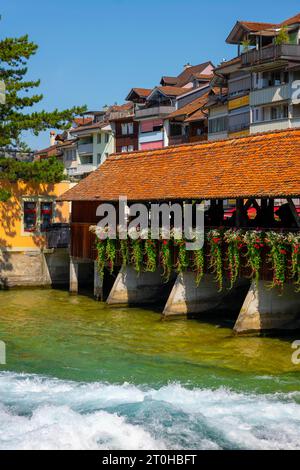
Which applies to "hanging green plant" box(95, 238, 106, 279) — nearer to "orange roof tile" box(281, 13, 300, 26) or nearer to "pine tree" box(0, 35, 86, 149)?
"pine tree" box(0, 35, 86, 149)

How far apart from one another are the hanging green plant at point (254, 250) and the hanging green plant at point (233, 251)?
18.5 inches

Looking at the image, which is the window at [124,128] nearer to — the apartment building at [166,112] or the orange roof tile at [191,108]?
the apartment building at [166,112]

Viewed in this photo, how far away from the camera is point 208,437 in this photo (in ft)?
39.6

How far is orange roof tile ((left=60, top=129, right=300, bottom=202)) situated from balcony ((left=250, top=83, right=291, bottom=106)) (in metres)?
17.7

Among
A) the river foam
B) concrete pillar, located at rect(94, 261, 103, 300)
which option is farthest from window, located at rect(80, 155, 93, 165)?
the river foam

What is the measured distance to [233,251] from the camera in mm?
20938

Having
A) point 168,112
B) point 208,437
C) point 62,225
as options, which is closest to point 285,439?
point 208,437

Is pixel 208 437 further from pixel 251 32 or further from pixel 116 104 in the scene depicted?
pixel 116 104

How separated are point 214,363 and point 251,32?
35.6 m

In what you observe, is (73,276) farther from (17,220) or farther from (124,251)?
(124,251)

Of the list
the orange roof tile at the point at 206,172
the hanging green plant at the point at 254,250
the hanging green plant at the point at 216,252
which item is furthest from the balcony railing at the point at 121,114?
the hanging green plant at the point at 254,250

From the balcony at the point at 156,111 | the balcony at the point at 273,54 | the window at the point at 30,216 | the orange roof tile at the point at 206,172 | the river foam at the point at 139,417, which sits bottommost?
the river foam at the point at 139,417

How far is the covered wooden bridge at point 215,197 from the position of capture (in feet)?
65.9

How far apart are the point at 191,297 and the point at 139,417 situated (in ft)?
34.2
